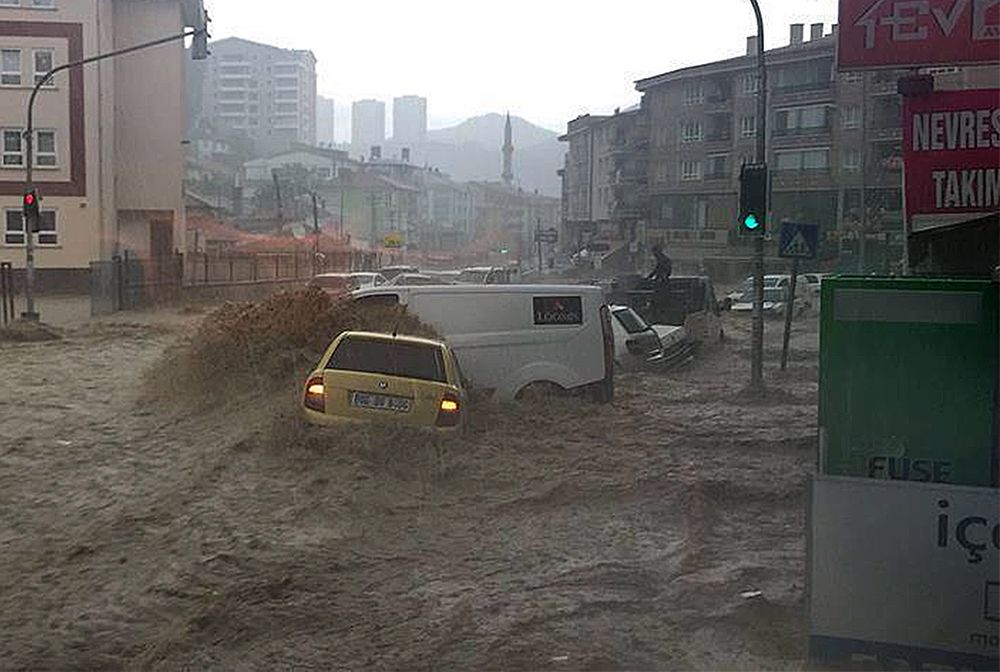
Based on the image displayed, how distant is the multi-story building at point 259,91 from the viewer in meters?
77.2

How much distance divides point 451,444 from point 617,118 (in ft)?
70.0

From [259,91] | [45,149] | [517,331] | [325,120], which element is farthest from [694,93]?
[325,120]

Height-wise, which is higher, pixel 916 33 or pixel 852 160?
pixel 852 160

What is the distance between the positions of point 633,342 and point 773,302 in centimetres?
979

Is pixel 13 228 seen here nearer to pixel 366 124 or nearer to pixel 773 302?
pixel 773 302

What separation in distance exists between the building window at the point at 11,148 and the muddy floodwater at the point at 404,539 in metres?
27.6

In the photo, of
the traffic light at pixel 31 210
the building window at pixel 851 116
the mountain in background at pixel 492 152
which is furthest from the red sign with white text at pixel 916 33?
the mountain in background at pixel 492 152

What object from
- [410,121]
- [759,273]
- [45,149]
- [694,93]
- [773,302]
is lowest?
[773,302]

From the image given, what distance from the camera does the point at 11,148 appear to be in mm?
39094

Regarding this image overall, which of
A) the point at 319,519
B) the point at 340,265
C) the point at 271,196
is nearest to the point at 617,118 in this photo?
the point at 340,265

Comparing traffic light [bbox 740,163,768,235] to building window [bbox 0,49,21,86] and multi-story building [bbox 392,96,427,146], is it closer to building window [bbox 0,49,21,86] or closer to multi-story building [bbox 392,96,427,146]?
building window [bbox 0,49,21,86]

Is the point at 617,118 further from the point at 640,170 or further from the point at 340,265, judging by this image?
the point at 340,265

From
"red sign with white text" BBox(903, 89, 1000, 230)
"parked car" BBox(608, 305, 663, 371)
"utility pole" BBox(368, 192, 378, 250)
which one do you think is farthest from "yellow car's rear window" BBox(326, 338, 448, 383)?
"utility pole" BBox(368, 192, 378, 250)

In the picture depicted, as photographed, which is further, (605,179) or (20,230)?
(20,230)
